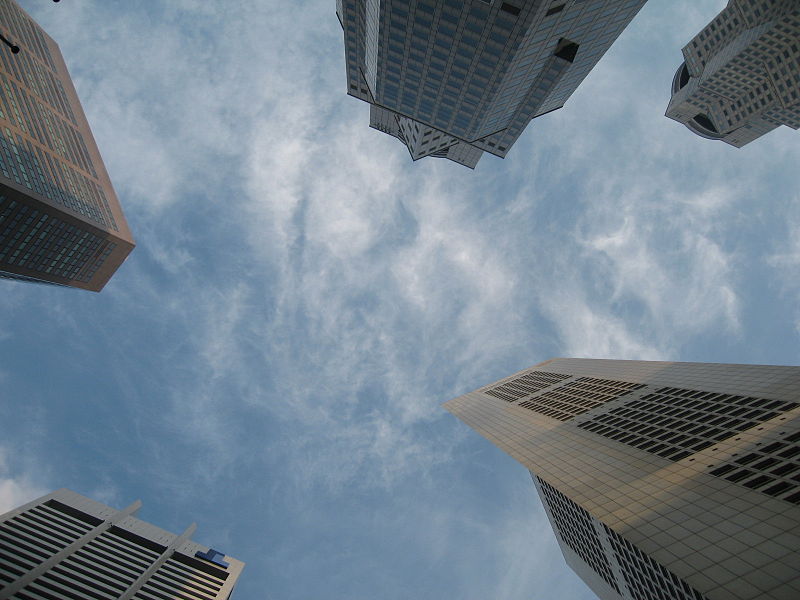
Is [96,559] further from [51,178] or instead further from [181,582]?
[51,178]

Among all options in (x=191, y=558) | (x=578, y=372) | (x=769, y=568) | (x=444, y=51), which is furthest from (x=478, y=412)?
(x=191, y=558)

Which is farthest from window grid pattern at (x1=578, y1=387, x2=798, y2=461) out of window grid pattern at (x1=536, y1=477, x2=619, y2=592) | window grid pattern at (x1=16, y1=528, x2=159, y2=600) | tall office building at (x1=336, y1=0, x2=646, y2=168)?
window grid pattern at (x1=16, y1=528, x2=159, y2=600)

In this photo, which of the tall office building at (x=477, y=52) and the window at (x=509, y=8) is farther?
the tall office building at (x=477, y=52)

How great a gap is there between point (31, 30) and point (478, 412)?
146m

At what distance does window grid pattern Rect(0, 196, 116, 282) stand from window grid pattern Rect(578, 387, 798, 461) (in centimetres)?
10648

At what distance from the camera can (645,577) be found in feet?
131

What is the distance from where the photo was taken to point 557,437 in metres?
55.3

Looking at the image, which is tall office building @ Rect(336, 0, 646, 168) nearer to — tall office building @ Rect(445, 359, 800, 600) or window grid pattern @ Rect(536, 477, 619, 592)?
tall office building @ Rect(445, 359, 800, 600)

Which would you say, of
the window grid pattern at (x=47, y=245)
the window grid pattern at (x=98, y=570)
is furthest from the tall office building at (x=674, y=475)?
the window grid pattern at (x=47, y=245)

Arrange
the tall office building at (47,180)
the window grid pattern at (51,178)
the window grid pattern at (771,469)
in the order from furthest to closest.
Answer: the tall office building at (47,180) → the window grid pattern at (51,178) → the window grid pattern at (771,469)

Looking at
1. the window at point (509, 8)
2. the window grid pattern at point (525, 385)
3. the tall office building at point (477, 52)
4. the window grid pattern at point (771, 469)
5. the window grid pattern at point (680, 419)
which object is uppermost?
the tall office building at point (477, 52)

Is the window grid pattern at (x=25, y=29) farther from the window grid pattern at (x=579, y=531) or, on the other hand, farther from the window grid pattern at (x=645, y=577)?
the window grid pattern at (x=645, y=577)

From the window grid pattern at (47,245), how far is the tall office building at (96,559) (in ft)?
168

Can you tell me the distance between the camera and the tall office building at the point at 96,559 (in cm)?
7212
